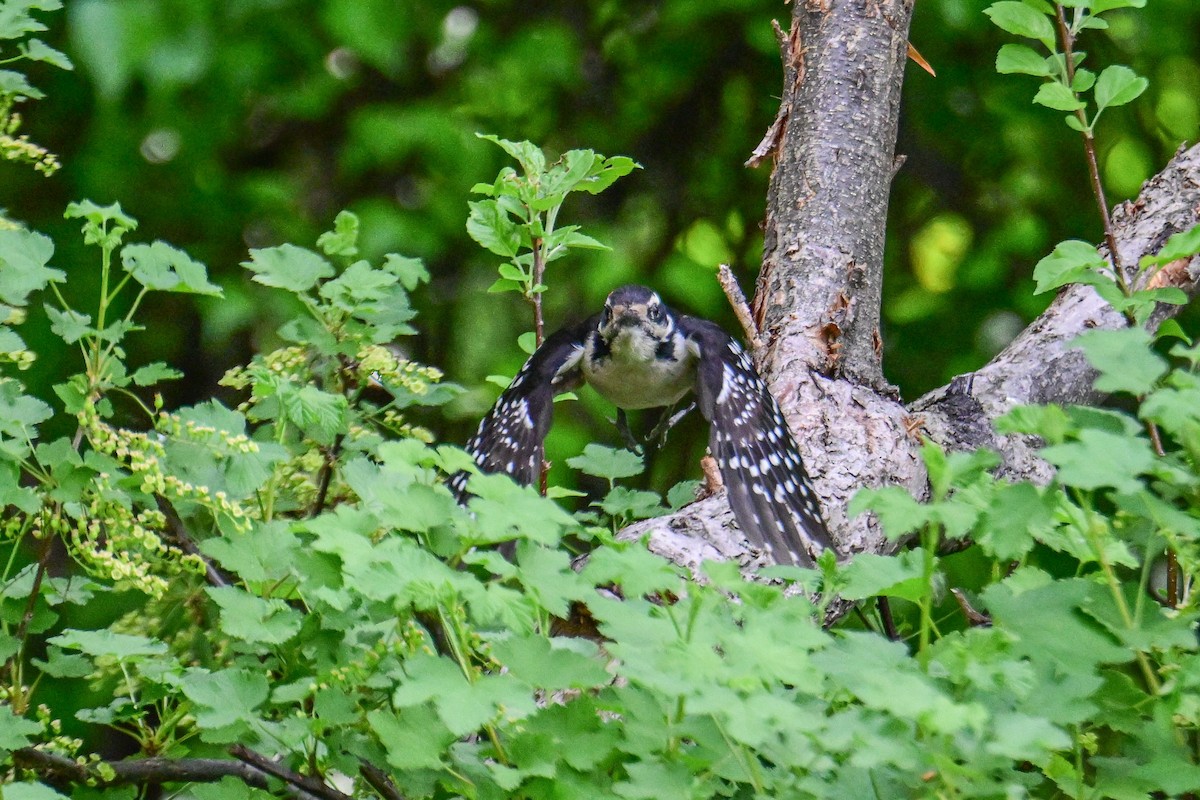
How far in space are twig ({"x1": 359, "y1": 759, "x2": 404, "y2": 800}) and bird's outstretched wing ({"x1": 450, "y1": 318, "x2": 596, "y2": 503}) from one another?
3.68 ft

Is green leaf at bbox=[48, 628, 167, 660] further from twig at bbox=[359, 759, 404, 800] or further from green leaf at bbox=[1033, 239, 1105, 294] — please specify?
green leaf at bbox=[1033, 239, 1105, 294]

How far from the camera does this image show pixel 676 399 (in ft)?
9.35

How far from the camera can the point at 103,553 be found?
3.44 ft

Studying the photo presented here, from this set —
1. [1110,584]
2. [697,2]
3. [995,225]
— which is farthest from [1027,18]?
[995,225]

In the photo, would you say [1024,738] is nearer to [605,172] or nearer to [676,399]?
[605,172]

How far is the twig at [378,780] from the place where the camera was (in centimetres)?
86

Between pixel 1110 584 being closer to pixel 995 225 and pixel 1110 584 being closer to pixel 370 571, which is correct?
pixel 370 571

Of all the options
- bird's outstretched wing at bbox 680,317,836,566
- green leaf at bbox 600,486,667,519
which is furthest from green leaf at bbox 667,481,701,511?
green leaf at bbox 600,486,667,519

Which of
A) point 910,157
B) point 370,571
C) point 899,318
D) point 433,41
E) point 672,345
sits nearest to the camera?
point 370,571

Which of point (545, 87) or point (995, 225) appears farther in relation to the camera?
point (995, 225)

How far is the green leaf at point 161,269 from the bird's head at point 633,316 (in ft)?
4.73

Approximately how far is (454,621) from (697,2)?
250cm

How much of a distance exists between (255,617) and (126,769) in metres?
0.25

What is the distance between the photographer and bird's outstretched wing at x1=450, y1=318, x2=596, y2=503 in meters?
2.16
